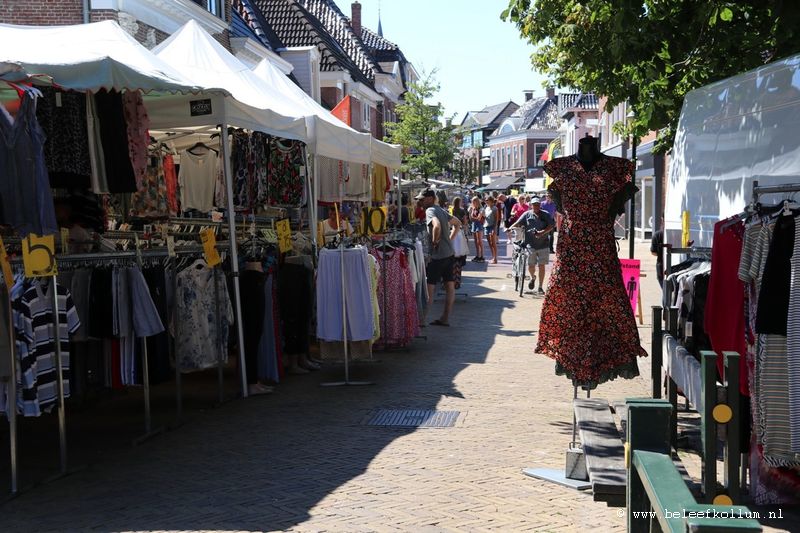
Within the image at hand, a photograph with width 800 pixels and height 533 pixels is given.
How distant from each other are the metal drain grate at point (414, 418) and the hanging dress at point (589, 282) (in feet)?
4.56

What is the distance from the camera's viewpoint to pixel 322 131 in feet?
37.4

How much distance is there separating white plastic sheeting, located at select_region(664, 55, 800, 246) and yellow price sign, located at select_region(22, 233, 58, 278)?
4.75 metres

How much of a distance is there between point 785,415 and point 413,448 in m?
2.90

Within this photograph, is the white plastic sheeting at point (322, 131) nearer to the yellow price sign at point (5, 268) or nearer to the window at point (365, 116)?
the yellow price sign at point (5, 268)

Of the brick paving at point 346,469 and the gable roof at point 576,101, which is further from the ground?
the gable roof at point 576,101

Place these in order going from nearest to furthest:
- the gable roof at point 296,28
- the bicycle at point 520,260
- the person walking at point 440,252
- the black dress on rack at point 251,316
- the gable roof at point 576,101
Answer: the black dress on rack at point 251,316 → the person walking at point 440,252 → the bicycle at point 520,260 → the gable roof at point 296,28 → the gable roof at point 576,101

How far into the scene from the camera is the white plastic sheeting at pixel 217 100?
29.0 ft

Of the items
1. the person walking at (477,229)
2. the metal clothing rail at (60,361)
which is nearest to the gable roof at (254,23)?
the person walking at (477,229)

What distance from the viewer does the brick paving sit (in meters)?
5.49

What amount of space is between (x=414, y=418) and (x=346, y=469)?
1752mm

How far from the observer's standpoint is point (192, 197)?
13312 mm

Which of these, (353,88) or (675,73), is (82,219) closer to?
(675,73)

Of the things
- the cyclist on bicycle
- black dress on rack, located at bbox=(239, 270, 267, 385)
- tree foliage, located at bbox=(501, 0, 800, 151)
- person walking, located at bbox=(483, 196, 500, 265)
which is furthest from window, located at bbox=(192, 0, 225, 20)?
black dress on rack, located at bbox=(239, 270, 267, 385)

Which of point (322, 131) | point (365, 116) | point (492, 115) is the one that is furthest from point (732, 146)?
point (492, 115)
